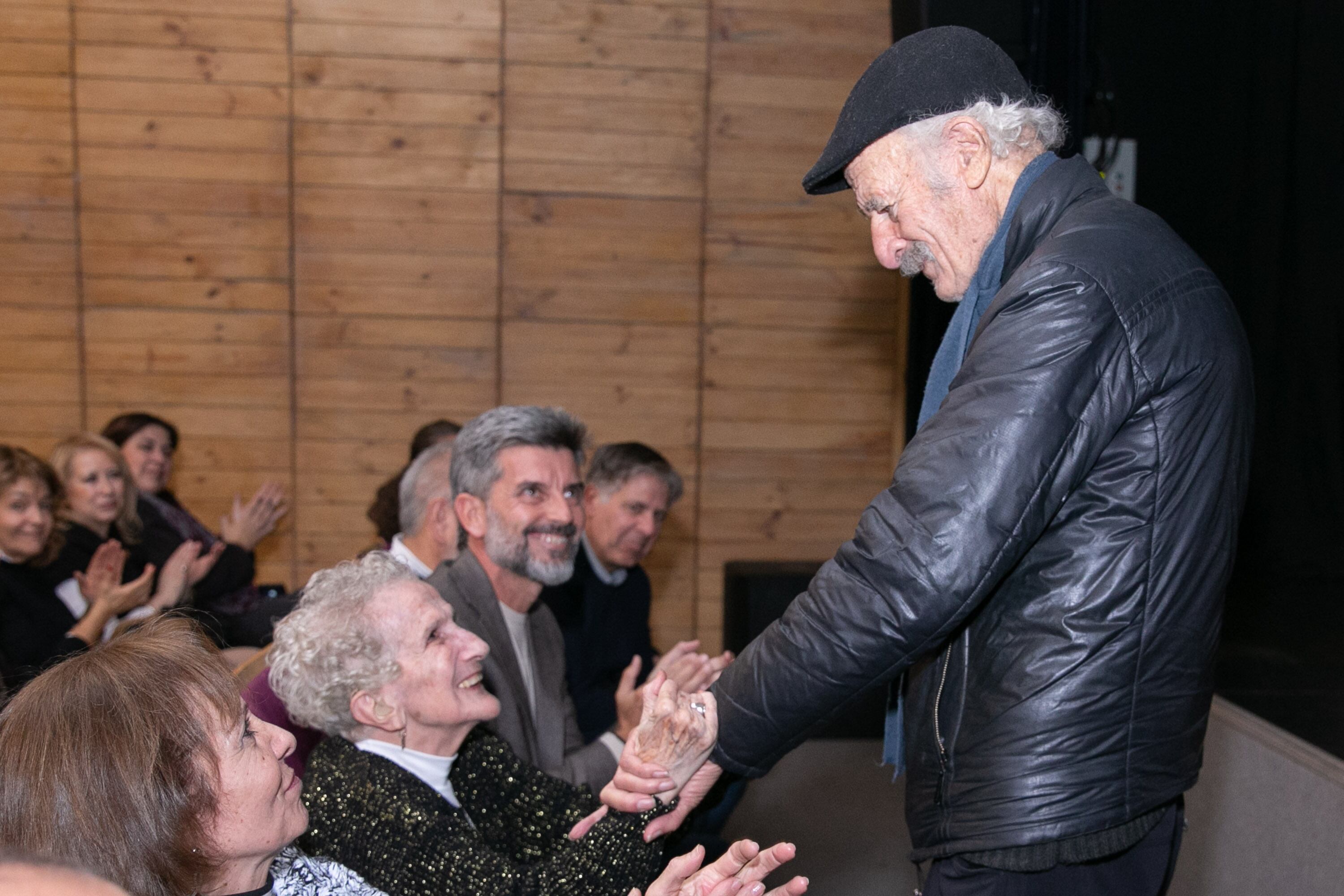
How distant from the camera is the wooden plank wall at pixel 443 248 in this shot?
5.03 metres

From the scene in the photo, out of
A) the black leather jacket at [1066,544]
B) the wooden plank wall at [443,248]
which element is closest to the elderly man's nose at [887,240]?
the black leather jacket at [1066,544]

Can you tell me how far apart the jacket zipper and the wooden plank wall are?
384 cm

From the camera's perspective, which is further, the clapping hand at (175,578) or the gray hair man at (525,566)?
the clapping hand at (175,578)

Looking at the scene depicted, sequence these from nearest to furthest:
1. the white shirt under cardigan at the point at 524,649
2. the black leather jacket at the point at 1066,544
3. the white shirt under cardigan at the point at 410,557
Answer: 1. the black leather jacket at the point at 1066,544
2. the white shirt under cardigan at the point at 524,649
3. the white shirt under cardigan at the point at 410,557

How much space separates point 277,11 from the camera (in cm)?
500

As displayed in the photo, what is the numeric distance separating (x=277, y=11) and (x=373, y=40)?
42 centimetres

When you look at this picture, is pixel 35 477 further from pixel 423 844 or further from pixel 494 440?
pixel 423 844

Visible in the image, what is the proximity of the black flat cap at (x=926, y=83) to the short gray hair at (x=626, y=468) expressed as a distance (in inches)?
87.4

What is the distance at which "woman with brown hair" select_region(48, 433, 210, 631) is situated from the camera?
3768mm

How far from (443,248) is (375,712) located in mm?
3595

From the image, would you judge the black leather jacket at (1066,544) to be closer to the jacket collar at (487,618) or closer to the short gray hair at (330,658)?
the short gray hair at (330,658)

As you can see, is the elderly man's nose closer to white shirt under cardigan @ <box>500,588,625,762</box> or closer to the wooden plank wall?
white shirt under cardigan @ <box>500,588,625,762</box>

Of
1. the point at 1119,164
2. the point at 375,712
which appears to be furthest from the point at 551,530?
the point at 1119,164

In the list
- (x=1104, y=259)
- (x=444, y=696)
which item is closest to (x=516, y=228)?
(x=444, y=696)
